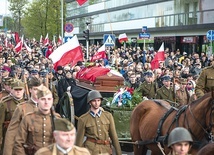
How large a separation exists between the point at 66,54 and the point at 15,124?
720 centimetres

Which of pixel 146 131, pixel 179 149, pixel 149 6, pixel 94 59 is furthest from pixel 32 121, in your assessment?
pixel 149 6

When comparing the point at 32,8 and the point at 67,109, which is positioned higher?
the point at 32,8

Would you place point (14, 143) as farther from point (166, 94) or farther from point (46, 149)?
point (166, 94)

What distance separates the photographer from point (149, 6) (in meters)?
53.8

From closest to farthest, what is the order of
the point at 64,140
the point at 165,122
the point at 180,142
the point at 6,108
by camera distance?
1. the point at 64,140
2. the point at 180,142
3. the point at 165,122
4. the point at 6,108

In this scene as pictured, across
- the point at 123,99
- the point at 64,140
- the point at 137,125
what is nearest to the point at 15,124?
the point at 64,140

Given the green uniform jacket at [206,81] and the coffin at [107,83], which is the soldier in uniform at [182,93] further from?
the green uniform jacket at [206,81]

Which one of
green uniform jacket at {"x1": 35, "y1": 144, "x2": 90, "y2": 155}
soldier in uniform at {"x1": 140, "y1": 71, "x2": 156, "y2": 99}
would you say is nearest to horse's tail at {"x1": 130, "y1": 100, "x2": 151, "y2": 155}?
soldier in uniform at {"x1": 140, "y1": 71, "x2": 156, "y2": 99}

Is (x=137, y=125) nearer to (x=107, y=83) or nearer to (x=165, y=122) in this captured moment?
(x=165, y=122)

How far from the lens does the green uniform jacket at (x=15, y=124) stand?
6.78 m

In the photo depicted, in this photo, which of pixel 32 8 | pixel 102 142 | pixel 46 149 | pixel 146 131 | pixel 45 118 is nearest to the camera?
pixel 46 149

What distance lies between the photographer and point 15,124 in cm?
714

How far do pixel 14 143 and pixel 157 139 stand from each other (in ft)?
8.74

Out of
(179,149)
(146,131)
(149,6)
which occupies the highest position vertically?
(149,6)
